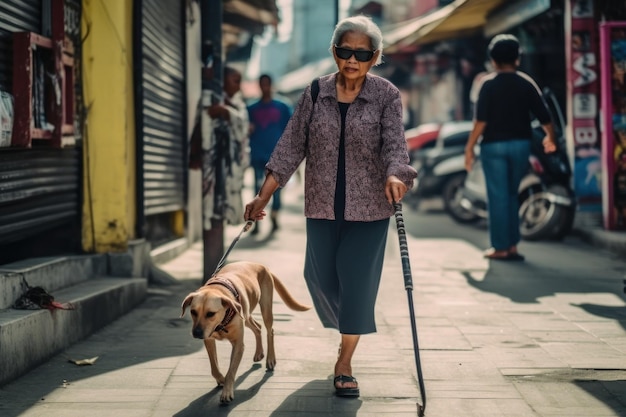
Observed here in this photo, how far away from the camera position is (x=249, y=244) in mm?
11820

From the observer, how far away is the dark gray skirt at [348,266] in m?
5.06

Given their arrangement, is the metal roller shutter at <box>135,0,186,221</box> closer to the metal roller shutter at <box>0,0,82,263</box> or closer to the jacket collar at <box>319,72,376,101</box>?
the metal roller shutter at <box>0,0,82,263</box>

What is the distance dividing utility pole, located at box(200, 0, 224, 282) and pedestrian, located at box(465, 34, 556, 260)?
286 centimetres

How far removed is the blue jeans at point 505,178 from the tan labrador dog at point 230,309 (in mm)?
4702

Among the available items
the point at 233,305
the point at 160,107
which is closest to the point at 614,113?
the point at 160,107

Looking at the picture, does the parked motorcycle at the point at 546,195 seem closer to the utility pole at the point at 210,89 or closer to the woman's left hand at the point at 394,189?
the utility pole at the point at 210,89

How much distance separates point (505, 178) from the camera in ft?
32.1

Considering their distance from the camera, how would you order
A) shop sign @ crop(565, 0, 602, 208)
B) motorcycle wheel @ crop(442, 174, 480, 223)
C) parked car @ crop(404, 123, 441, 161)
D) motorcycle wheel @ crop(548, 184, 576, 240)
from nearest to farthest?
1. motorcycle wheel @ crop(548, 184, 576, 240)
2. shop sign @ crop(565, 0, 602, 208)
3. motorcycle wheel @ crop(442, 174, 480, 223)
4. parked car @ crop(404, 123, 441, 161)

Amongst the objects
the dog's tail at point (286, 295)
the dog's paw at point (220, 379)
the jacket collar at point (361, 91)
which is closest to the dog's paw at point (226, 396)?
the dog's paw at point (220, 379)

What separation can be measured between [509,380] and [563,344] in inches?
40.5

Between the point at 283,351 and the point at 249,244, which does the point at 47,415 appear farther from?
the point at 249,244

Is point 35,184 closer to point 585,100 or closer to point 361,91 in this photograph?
point 361,91

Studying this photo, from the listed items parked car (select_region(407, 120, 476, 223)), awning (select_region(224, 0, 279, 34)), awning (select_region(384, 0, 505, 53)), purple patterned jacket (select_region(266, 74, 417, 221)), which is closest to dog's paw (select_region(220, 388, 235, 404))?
purple patterned jacket (select_region(266, 74, 417, 221))

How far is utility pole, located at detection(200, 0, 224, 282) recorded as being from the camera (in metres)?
7.99
